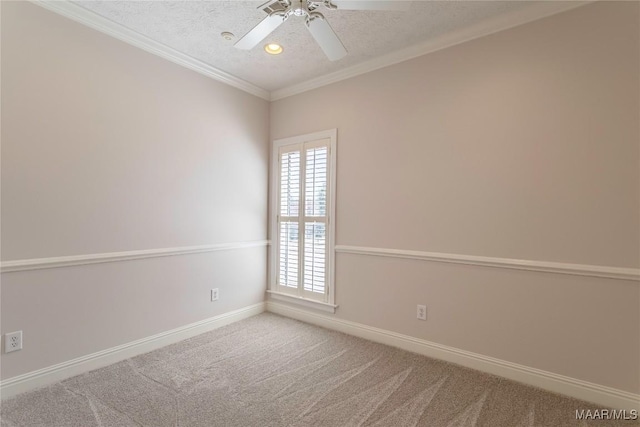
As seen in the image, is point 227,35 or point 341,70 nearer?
point 227,35

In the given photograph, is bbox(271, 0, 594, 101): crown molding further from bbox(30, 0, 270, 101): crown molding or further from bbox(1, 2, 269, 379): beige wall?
bbox(1, 2, 269, 379): beige wall

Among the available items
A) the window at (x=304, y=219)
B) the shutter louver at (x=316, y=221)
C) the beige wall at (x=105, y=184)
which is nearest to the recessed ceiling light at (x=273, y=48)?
the beige wall at (x=105, y=184)

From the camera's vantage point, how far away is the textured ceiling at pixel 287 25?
230cm

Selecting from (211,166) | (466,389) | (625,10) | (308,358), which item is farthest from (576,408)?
(211,166)

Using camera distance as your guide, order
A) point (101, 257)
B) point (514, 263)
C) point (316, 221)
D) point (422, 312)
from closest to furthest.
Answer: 1. point (514, 263)
2. point (101, 257)
3. point (422, 312)
4. point (316, 221)

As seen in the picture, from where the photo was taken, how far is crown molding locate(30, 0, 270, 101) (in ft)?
7.45

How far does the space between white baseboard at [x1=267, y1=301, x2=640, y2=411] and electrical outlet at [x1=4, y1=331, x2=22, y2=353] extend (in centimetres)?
240

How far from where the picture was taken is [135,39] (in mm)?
2666

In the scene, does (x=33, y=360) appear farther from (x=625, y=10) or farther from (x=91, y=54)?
(x=625, y=10)

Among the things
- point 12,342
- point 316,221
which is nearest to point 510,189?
point 316,221

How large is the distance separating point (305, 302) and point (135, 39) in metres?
3.00

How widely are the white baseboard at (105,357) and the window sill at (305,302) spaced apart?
476 mm

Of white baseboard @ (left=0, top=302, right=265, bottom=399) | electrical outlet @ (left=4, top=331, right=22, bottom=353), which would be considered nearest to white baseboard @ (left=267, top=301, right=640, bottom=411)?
white baseboard @ (left=0, top=302, right=265, bottom=399)

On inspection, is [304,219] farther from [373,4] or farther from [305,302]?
[373,4]
